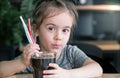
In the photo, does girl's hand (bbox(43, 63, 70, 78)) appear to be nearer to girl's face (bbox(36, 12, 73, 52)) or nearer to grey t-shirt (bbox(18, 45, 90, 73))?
girl's face (bbox(36, 12, 73, 52))

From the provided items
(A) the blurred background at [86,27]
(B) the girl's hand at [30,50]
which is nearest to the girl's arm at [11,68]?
(B) the girl's hand at [30,50]

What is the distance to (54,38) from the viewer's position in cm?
128

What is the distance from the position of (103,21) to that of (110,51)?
2.45 ft

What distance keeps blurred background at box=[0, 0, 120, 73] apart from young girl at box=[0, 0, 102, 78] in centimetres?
111

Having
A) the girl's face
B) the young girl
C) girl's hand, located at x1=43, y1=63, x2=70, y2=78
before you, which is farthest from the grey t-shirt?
girl's hand, located at x1=43, y1=63, x2=70, y2=78

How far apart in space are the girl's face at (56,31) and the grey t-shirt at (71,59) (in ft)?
0.50

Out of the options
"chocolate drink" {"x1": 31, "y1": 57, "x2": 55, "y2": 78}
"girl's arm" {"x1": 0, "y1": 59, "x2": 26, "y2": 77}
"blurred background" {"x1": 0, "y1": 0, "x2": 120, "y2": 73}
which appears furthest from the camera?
"blurred background" {"x1": 0, "y1": 0, "x2": 120, "y2": 73}

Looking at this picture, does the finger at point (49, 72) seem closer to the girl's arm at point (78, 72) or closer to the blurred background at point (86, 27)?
the girl's arm at point (78, 72)

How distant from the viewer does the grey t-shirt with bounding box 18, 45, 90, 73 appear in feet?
4.83

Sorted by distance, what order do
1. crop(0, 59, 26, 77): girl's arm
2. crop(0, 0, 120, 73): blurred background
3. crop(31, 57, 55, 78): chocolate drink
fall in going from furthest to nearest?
crop(0, 0, 120, 73): blurred background
crop(0, 59, 26, 77): girl's arm
crop(31, 57, 55, 78): chocolate drink

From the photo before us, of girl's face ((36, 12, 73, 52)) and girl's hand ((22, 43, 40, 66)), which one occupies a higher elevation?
girl's face ((36, 12, 73, 52))

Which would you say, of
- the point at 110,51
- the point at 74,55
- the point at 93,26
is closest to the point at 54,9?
the point at 74,55

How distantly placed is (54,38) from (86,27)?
3006mm

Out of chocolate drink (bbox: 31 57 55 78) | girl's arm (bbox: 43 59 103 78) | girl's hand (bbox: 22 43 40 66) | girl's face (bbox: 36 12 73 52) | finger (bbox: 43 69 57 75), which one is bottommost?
girl's arm (bbox: 43 59 103 78)
